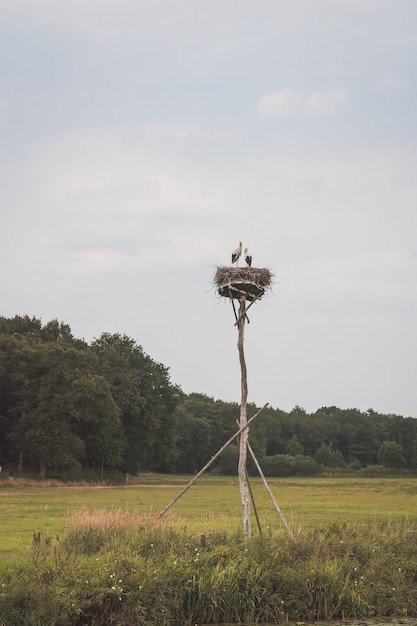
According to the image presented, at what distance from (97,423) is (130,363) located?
58.6ft

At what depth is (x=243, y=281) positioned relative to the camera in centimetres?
2059

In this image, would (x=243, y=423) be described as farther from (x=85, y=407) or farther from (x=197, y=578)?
(x=85, y=407)

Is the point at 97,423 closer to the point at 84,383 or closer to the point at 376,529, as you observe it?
the point at 84,383

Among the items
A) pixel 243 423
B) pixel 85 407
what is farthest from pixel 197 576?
pixel 85 407

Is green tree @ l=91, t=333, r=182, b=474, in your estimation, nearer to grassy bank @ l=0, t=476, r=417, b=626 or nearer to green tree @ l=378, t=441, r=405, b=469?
green tree @ l=378, t=441, r=405, b=469

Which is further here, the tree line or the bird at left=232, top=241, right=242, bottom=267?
the tree line

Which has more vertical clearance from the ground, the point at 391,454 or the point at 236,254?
the point at 236,254

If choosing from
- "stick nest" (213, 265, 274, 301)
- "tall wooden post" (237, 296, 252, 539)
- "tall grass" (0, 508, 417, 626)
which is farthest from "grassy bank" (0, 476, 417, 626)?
"stick nest" (213, 265, 274, 301)

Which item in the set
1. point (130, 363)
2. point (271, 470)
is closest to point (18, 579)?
point (130, 363)

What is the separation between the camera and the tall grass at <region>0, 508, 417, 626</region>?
44.6 feet

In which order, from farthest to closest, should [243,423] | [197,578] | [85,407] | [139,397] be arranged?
[139,397] < [85,407] < [243,423] < [197,578]

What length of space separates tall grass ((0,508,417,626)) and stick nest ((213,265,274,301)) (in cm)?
Answer: 702

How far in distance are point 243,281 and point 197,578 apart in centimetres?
883

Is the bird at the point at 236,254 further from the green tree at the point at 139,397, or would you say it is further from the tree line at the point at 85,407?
the green tree at the point at 139,397
